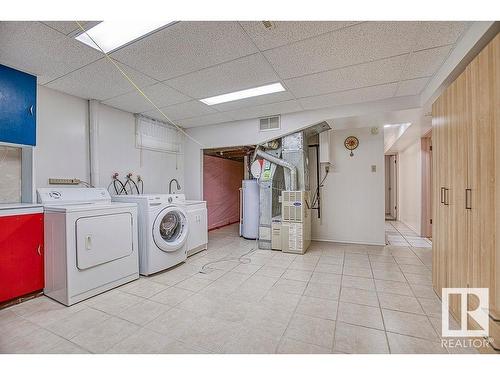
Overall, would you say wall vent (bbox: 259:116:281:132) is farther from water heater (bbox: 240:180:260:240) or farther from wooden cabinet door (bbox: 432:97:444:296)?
wooden cabinet door (bbox: 432:97:444:296)

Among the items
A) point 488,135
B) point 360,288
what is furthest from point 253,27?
point 360,288

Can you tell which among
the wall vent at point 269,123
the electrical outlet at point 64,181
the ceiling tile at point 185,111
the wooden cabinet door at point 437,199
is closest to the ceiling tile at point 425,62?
the wooden cabinet door at point 437,199

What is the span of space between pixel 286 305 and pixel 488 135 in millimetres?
1918

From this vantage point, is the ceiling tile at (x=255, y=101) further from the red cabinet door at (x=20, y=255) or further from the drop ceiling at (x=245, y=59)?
the red cabinet door at (x=20, y=255)

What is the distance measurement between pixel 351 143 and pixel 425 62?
6.93 feet

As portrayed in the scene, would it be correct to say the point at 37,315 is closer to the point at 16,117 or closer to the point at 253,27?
the point at 16,117

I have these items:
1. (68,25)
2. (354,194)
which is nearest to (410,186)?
(354,194)

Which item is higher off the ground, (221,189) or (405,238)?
(221,189)

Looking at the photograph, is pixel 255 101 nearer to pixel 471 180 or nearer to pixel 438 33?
pixel 438 33

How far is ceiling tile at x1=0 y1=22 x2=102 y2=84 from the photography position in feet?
5.62

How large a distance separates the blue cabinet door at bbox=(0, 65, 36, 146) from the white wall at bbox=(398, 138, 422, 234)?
643cm

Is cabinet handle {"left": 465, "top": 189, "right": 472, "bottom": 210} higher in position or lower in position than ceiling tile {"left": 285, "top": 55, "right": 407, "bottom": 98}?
lower

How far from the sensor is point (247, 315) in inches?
73.1

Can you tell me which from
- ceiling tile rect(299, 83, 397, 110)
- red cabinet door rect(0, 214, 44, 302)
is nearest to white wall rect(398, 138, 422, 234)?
ceiling tile rect(299, 83, 397, 110)
